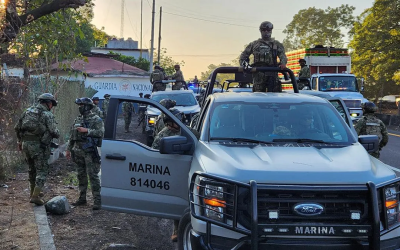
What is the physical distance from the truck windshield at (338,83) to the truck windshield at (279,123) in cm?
1292

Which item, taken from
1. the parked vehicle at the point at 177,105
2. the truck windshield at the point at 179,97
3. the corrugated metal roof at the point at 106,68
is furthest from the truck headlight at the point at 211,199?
the corrugated metal roof at the point at 106,68

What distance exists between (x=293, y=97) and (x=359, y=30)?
1094 inches

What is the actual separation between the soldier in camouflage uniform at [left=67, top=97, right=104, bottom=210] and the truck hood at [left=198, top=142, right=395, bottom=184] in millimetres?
3747

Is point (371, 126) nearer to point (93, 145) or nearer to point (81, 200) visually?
point (93, 145)

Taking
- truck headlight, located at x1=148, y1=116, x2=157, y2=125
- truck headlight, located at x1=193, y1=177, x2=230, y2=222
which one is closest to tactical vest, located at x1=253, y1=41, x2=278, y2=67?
truck headlight, located at x1=193, y1=177, x2=230, y2=222

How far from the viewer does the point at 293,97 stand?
5906 millimetres

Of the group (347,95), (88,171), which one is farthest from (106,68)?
(88,171)

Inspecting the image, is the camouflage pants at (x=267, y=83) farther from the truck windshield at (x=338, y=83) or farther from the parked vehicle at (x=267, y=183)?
the truck windshield at (x=338, y=83)

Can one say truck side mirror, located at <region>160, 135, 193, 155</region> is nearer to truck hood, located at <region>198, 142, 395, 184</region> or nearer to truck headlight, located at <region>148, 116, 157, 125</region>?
truck hood, located at <region>198, 142, 395, 184</region>

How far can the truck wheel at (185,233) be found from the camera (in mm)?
4863

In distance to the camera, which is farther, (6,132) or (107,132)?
(6,132)

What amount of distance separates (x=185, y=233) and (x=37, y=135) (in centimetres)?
417

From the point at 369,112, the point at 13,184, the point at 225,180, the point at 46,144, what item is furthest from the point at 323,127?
the point at 13,184

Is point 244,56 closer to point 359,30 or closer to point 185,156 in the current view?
point 185,156
